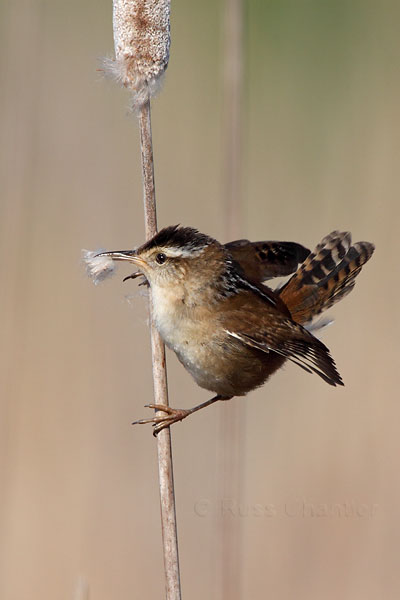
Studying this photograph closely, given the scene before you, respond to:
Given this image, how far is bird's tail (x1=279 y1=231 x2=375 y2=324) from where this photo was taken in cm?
273

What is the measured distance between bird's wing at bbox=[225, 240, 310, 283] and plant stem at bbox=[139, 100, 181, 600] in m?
0.70

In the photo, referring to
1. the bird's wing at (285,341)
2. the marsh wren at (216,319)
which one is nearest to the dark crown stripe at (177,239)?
the marsh wren at (216,319)

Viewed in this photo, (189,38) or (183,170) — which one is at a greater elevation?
(189,38)

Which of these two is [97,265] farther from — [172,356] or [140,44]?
[172,356]

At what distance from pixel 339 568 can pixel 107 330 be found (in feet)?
4.76

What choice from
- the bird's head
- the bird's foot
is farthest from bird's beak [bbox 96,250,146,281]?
the bird's foot

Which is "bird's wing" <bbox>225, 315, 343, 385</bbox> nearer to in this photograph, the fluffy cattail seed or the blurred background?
the blurred background

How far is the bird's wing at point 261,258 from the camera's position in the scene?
109 inches

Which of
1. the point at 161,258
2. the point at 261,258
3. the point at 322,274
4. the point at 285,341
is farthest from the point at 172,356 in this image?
the point at 161,258

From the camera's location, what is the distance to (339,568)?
323 centimetres

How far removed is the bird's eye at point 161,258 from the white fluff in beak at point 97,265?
14cm

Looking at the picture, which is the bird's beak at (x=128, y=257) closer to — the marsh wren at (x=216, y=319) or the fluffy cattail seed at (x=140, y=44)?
the marsh wren at (x=216, y=319)

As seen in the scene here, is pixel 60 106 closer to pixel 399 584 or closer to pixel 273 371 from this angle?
pixel 273 371

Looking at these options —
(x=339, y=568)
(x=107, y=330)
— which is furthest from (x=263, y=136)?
(x=339, y=568)
